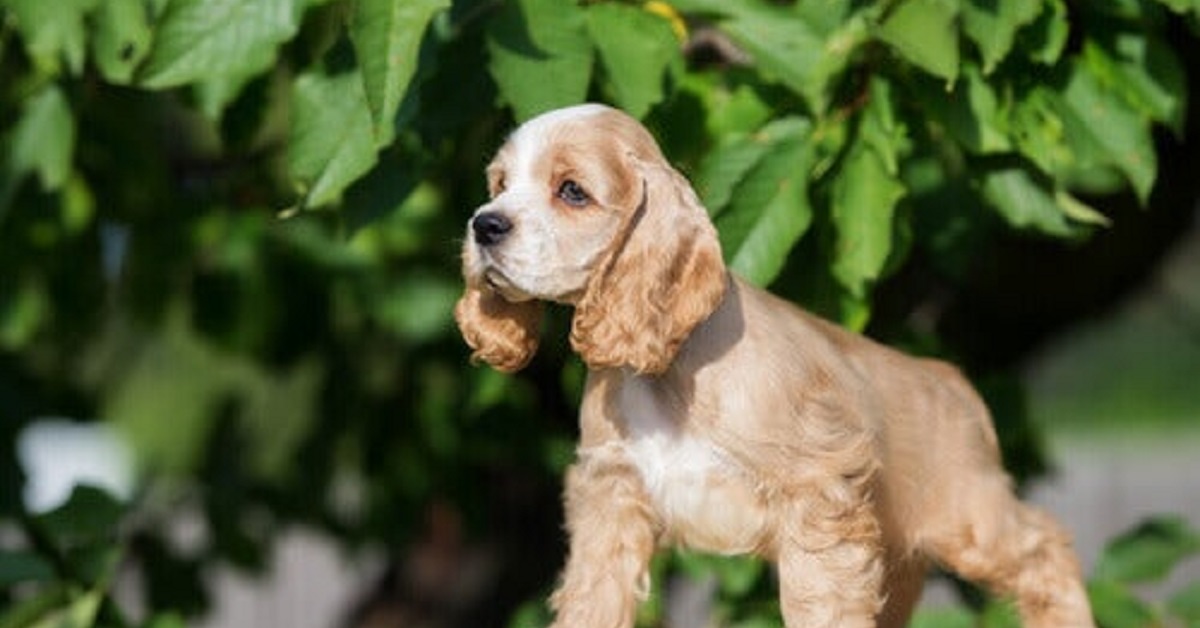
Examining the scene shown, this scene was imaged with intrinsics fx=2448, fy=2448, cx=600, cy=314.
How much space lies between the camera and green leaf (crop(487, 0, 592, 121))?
3.52m

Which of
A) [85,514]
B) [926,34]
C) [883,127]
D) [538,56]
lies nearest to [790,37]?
[883,127]

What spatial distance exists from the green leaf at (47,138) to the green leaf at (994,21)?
5.69 ft

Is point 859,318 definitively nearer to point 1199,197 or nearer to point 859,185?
point 859,185

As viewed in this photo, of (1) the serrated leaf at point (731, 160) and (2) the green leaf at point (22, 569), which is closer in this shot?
(1) the serrated leaf at point (731, 160)

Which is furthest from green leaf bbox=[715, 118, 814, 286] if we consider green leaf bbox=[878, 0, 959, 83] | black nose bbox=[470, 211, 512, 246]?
black nose bbox=[470, 211, 512, 246]

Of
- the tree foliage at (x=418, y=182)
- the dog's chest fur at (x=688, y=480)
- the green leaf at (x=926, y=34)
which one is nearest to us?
the dog's chest fur at (x=688, y=480)

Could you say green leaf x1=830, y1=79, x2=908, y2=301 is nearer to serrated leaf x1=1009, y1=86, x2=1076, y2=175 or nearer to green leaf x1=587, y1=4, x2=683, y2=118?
serrated leaf x1=1009, y1=86, x2=1076, y2=175

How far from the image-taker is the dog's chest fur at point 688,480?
2.88m

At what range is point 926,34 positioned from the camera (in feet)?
11.3

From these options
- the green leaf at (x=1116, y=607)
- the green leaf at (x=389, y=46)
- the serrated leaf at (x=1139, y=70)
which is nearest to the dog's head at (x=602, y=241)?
the green leaf at (x=389, y=46)

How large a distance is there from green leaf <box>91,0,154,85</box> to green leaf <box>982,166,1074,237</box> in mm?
1339

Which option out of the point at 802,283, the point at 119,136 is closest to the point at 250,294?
the point at 119,136

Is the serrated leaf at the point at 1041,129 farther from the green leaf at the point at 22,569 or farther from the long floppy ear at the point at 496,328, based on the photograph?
the green leaf at the point at 22,569

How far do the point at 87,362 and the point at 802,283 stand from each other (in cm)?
408
